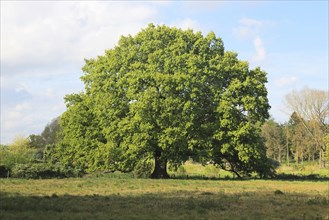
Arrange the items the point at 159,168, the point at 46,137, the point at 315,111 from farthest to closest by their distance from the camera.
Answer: the point at 46,137 → the point at 315,111 → the point at 159,168

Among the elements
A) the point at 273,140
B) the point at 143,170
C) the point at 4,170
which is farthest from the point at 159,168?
the point at 273,140

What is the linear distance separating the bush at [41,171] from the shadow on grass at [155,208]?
21.8 metres

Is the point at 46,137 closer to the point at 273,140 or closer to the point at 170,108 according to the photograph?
the point at 273,140

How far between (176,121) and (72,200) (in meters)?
20.5

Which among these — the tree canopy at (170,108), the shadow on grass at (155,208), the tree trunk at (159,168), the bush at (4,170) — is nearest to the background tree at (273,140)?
the tree canopy at (170,108)

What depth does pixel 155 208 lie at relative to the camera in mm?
18656

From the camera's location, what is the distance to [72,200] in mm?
21219

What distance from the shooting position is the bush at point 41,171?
42562 mm

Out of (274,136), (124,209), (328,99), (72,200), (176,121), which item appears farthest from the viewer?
(274,136)

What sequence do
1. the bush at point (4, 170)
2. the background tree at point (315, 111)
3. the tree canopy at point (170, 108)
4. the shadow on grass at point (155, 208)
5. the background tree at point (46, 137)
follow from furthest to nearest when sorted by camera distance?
1. the background tree at point (46, 137)
2. the background tree at point (315, 111)
3. the bush at point (4, 170)
4. the tree canopy at point (170, 108)
5. the shadow on grass at point (155, 208)

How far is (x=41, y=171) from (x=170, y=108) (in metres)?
15.7

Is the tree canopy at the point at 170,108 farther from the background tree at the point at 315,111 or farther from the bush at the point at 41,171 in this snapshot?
the background tree at the point at 315,111

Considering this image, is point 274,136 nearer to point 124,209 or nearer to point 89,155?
point 89,155

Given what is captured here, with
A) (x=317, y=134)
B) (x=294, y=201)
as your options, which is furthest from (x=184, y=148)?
(x=317, y=134)
